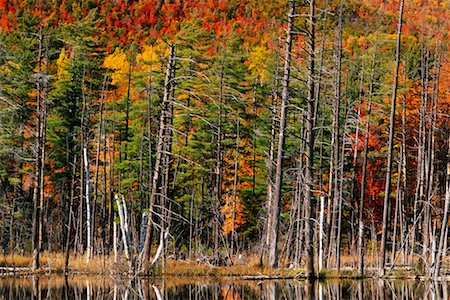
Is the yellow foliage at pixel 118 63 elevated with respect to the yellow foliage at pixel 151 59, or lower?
elevated

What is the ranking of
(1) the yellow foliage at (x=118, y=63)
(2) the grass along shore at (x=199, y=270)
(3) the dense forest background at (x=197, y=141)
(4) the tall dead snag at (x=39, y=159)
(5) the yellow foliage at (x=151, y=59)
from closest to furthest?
(2) the grass along shore at (x=199, y=270) < (4) the tall dead snag at (x=39, y=159) < (3) the dense forest background at (x=197, y=141) < (5) the yellow foliage at (x=151, y=59) < (1) the yellow foliage at (x=118, y=63)

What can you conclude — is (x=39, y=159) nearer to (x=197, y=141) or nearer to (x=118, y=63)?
(x=197, y=141)

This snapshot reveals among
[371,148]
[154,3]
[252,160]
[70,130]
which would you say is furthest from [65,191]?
[154,3]

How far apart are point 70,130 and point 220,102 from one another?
8428mm

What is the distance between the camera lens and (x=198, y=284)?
18.8 meters

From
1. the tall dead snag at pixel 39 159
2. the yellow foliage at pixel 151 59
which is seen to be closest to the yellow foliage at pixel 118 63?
the yellow foliage at pixel 151 59

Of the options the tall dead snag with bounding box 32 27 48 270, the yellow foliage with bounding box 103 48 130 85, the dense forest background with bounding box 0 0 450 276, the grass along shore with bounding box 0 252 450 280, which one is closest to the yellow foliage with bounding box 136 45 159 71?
the dense forest background with bounding box 0 0 450 276

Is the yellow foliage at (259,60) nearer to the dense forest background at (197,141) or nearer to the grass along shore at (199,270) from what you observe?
the dense forest background at (197,141)

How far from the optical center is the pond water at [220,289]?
14969 millimetres

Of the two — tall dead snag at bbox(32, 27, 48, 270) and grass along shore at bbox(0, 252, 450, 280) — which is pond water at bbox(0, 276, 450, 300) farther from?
tall dead snag at bbox(32, 27, 48, 270)

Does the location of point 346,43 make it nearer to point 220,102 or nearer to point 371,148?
point 371,148

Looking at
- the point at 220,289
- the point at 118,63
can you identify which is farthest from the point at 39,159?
the point at 118,63

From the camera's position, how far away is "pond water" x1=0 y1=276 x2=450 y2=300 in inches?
589

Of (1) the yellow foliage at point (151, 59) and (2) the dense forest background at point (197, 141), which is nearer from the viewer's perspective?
(2) the dense forest background at point (197, 141)
